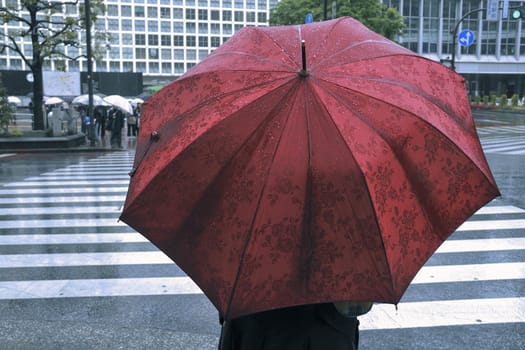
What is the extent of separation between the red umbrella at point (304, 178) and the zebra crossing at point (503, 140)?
743 inches

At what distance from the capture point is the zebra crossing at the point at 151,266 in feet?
16.9

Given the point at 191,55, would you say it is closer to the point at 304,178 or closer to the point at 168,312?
the point at 168,312

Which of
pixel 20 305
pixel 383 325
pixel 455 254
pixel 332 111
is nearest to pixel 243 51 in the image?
pixel 332 111

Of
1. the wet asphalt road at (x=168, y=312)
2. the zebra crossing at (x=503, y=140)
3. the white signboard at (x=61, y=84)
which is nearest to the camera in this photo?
the wet asphalt road at (x=168, y=312)

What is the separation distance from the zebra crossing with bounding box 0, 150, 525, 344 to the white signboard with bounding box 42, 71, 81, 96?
63.1ft

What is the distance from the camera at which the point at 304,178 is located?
1.73 metres

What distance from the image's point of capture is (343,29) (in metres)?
2.21

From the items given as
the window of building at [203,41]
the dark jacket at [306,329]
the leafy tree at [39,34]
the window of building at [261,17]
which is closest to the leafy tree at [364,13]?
the leafy tree at [39,34]

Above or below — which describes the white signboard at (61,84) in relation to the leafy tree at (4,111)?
above

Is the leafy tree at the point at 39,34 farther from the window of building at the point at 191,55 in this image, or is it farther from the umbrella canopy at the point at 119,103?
the window of building at the point at 191,55

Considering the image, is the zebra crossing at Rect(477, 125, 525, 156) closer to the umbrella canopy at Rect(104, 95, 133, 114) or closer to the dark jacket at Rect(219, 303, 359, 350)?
the umbrella canopy at Rect(104, 95, 133, 114)

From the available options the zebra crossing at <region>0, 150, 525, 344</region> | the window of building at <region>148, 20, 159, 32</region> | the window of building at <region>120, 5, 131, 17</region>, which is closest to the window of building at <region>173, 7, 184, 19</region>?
the window of building at <region>148, 20, 159, 32</region>

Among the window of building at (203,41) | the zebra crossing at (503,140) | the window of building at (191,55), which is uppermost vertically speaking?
the window of building at (203,41)

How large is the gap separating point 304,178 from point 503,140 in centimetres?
2577
